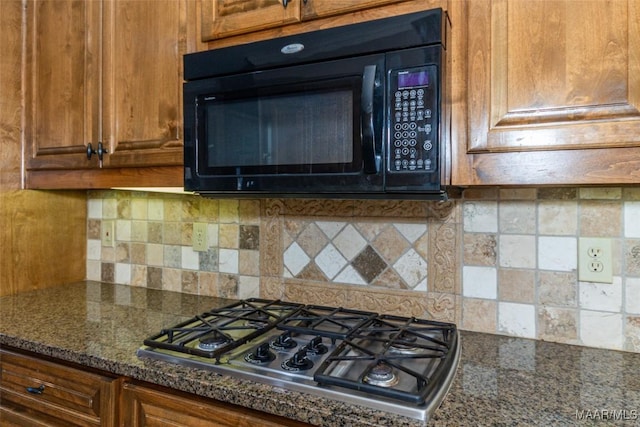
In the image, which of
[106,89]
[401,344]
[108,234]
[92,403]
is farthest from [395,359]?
[108,234]

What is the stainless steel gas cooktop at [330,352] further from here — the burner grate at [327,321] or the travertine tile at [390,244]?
the travertine tile at [390,244]

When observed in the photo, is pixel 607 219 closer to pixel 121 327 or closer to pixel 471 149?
pixel 471 149

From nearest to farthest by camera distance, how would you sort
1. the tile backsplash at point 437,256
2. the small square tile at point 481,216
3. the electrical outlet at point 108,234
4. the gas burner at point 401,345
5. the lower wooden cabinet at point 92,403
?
1. the lower wooden cabinet at point 92,403
2. the gas burner at point 401,345
3. the tile backsplash at point 437,256
4. the small square tile at point 481,216
5. the electrical outlet at point 108,234

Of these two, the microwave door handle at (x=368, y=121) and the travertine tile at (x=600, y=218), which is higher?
the microwave door handle at (x=368, y=121)

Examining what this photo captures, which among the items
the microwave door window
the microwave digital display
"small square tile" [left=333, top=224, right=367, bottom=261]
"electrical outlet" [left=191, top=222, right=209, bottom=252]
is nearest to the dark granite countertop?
"electrical outlet" [left=191, top=222, right=209, bottom=252]

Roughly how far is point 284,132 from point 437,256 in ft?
1.88

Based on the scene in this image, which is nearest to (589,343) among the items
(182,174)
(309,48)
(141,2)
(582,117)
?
(582,117)

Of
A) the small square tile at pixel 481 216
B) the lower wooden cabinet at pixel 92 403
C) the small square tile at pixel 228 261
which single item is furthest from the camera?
the small square tile at pixel 228 261

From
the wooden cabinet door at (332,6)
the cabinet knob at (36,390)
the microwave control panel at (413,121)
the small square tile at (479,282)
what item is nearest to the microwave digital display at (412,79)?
the microwave control panel at (413,121)

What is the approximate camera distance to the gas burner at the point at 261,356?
Result: 92 centimetres

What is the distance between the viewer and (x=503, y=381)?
89 cm

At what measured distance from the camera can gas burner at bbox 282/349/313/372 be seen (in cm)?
88

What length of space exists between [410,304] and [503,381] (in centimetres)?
41

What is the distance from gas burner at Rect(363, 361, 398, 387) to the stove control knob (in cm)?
15
